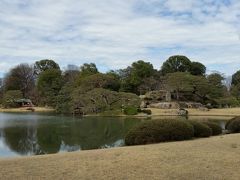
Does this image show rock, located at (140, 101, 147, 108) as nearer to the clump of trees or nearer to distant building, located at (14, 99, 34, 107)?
the clump of trees

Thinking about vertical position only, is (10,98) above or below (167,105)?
above

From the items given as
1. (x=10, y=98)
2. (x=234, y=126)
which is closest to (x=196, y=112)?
(x=234, y=126)

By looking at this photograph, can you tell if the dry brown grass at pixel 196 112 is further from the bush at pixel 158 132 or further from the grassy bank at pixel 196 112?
the bush at pixel 158 132

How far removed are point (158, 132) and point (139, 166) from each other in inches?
290

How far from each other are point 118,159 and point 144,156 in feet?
2.45

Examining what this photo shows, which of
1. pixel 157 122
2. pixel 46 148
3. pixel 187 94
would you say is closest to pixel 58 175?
pixel 157 122

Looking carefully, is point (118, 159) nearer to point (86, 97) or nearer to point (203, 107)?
point (86, 97)

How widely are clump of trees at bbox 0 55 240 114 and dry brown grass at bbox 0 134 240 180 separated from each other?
43414mm

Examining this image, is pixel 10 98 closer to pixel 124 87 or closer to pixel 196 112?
pixel 124 87

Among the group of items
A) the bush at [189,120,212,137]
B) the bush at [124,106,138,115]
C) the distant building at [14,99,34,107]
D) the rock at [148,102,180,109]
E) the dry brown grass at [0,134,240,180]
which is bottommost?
the dry brown grass at [0,134,240,180]

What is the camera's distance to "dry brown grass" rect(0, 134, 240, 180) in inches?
307

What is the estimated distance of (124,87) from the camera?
68375 mm

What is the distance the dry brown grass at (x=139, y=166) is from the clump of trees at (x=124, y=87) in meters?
43.4

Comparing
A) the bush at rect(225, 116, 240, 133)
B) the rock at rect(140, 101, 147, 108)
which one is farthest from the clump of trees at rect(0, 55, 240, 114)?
the bush at rect(225, 116, 240, 133)
